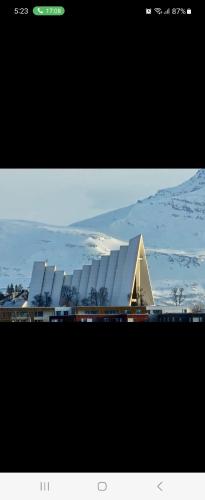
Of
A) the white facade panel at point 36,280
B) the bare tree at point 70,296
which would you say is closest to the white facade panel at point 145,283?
the bare tree at point 70,296

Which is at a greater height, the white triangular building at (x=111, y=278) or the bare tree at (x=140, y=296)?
the white triangular building at (x=111, y=278)

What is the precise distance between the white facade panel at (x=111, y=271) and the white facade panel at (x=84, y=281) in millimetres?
708

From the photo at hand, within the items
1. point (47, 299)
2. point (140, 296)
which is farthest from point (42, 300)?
point (140, 296)

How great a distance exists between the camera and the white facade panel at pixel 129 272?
20766mm

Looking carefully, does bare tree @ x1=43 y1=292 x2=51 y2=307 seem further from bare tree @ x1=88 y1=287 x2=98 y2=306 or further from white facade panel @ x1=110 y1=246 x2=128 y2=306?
white facade panel @ x1=110 y1=246 x2=128 y2=306

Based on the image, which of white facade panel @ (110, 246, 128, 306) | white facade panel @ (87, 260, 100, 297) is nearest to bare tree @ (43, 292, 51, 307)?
white facade panel @ (87, 260, 100, 297)

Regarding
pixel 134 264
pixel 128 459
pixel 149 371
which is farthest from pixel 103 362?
pixel 134 264

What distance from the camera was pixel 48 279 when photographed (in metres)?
23.5

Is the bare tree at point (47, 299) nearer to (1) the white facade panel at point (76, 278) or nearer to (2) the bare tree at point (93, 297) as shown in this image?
(1) the white facade panel at point (76, 278)

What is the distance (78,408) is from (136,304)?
771 inches

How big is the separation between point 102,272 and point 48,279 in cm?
175
